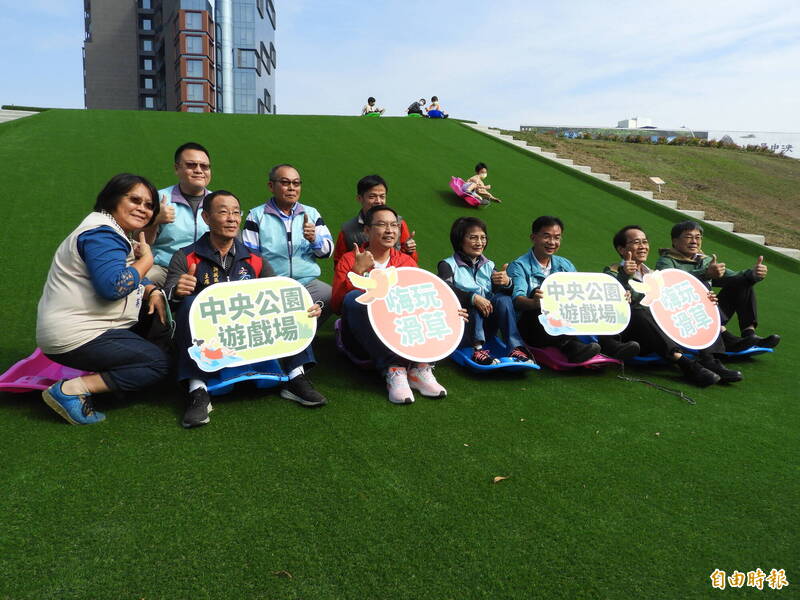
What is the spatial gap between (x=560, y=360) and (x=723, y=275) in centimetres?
162

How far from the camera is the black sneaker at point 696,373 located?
3.04 meters

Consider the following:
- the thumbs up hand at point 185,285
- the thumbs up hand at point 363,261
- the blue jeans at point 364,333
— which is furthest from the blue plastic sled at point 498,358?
the thumbs up hand at point 185,285

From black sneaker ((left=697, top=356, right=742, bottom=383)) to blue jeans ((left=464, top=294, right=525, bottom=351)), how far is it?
1.23 meters

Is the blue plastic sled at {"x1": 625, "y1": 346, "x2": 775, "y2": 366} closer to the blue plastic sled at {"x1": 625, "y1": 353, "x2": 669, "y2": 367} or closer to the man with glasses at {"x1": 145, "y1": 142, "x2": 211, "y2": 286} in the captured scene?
the blue plastic sled at {"x1": 625, "y1": 353, "x2": 669, "y2": 367}

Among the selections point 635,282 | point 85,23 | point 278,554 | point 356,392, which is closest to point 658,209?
point 635,282

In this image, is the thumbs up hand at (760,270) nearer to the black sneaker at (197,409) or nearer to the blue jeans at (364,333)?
the blue jeans at (364,333)

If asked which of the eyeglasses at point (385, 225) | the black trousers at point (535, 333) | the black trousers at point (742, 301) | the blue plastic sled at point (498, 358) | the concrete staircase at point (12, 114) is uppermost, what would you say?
the concrete staircase at point (12, 114)

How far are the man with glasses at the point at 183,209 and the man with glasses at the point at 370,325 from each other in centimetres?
97

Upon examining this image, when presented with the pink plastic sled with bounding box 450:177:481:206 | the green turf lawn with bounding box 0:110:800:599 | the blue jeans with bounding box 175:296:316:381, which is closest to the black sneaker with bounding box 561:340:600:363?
the green turf lawn with bounding box 0:110:800:599

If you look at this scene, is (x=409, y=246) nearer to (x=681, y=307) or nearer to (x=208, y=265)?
(x=208, y=265)

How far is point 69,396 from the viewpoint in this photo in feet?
7.01

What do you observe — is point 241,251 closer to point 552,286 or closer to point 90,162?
point 552,286

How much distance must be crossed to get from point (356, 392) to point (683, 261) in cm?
264

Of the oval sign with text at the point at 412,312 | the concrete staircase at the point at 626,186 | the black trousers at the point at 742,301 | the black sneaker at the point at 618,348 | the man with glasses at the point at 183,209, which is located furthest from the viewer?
the concrete staircase at the point at 626,186
